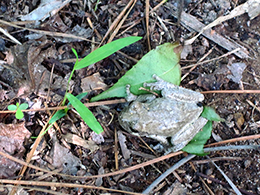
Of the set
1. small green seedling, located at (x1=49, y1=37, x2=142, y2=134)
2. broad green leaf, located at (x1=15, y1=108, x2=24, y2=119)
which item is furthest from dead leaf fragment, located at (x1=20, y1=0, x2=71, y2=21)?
broad green leaf, located at (x1=15, y1=108, x2=24, y2=119)

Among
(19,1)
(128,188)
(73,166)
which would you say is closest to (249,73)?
(128,188)

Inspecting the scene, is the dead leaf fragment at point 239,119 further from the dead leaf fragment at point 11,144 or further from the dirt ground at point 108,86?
the dead leaf fragment at point 11,144

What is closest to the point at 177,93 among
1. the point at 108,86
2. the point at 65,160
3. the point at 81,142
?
the point at 108,86

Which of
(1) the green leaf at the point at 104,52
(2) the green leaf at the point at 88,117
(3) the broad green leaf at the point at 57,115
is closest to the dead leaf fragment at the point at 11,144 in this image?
(3) the broad green leaf at the point at 57,115

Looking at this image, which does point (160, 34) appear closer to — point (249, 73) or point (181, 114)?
point (181, 114)

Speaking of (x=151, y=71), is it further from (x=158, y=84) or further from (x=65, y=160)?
(x=65, y=160)

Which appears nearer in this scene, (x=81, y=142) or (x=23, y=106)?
(x=23, y=106)

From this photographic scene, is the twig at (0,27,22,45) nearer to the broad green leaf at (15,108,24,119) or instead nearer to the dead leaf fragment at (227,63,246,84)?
the broad green leaf at (15,108,24,119)
